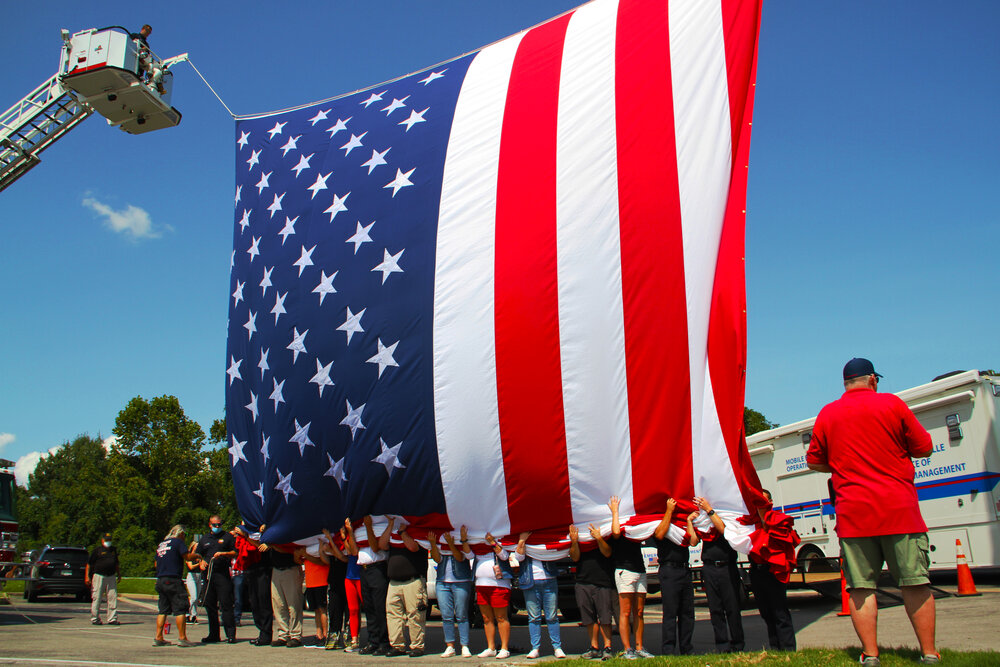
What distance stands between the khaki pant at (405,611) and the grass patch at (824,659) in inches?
135

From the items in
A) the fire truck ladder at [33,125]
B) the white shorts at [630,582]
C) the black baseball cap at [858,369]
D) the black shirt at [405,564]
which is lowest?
the white shorts at [630,582]

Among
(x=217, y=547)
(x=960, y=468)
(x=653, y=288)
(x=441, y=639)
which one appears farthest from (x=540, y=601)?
(x=960, y=468)

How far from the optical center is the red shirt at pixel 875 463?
14.7ft

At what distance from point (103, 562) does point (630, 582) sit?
10993 mm

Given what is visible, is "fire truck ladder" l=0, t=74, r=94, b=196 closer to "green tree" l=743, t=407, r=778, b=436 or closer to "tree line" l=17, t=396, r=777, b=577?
"tree line" l=17, t=396, r=777, b=577

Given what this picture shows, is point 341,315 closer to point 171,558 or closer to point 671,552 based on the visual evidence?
point 171,558

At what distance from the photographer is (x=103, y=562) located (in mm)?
13633

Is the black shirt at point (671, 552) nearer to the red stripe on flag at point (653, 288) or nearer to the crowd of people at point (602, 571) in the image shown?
the crowd of people at point (602, 571)

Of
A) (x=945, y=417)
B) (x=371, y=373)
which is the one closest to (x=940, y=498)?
(x=945, y=417)

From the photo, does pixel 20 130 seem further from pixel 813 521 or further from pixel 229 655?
pixel 813 521

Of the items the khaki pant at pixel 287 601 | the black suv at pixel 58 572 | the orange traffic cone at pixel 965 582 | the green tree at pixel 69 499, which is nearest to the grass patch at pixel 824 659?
the khaki pant at pixel 287 601

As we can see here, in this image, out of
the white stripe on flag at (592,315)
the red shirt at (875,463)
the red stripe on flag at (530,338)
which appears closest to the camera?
the red shirt at (875,463)

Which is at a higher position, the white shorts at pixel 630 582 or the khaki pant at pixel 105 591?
the white shorts at pixel 630 582

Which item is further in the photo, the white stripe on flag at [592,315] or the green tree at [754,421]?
the green tree at [754,421]
